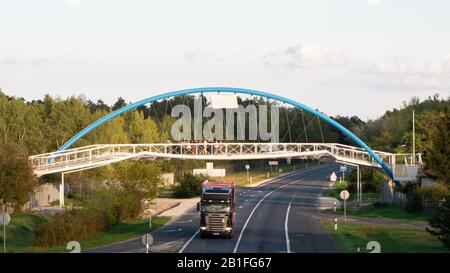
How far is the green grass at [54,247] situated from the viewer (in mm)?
48469

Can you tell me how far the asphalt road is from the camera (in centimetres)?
4534

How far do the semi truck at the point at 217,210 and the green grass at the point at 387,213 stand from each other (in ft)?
62.2

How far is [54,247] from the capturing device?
158 ft

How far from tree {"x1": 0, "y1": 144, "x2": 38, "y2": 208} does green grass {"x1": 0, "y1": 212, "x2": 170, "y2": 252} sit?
4.77 ft

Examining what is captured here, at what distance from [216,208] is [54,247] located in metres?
9.33

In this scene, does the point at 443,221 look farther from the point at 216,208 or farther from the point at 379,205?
the point at 379,205

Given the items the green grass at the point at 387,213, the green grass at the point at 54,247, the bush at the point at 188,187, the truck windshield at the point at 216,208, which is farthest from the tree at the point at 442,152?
the bush at the point at 188,187

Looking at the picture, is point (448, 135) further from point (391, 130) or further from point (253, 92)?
point (391, 130)

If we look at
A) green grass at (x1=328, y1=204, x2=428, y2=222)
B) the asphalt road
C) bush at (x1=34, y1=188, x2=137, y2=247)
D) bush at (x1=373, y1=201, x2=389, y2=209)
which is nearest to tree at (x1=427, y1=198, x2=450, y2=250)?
the asphalt road

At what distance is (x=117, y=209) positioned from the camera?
208ft

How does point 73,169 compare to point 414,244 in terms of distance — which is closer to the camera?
point 414,244
